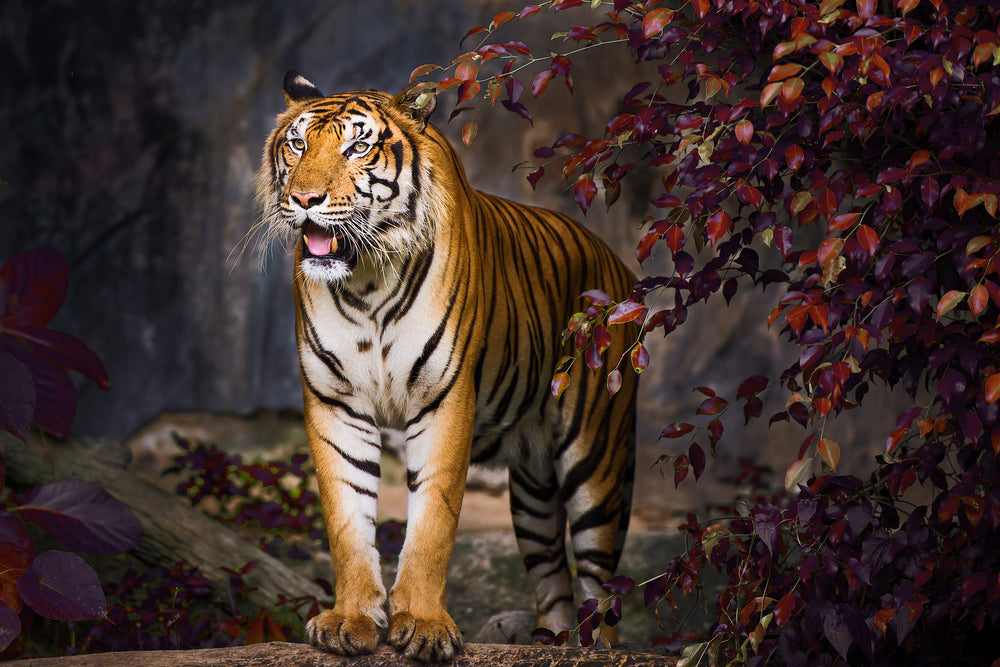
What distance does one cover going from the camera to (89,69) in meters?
6.54

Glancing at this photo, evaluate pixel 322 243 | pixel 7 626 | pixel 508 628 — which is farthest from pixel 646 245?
pixel 508 628

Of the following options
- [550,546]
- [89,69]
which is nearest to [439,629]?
[550,546]

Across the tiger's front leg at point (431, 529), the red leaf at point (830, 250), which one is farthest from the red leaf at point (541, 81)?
the tiger's front leg at point (431, 529)

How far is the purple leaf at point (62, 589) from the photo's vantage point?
246 cm

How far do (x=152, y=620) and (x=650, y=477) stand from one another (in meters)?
3.89

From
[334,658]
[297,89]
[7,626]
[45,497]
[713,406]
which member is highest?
[297,89]

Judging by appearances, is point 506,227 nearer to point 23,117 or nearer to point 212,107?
point 212,107

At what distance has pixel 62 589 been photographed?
2.50 m

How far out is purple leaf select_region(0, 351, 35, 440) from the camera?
2.53 meters

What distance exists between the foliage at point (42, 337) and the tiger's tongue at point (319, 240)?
0.79 metres

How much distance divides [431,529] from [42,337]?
1.26 metres

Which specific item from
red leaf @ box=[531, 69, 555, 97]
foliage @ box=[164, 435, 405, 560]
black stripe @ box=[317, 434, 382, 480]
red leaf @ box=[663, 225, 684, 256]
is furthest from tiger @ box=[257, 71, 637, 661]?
foliage @ box=[164, 435, 405, 560]

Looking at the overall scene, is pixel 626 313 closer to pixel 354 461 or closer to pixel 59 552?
pixel 354 461

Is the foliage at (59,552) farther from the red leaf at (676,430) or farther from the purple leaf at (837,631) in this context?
the purple leaf at (837,631)
